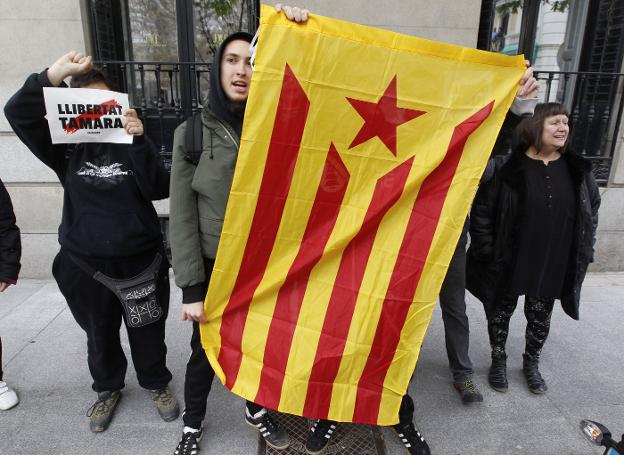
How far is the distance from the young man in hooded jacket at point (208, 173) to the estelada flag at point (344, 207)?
0.12m

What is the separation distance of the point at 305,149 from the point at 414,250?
675mm

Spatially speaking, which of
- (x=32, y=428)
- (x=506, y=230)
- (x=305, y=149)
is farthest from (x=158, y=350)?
(x=506, y=230)

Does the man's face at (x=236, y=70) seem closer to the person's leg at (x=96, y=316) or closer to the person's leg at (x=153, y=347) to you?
the person's leg at (x=153, y=347)

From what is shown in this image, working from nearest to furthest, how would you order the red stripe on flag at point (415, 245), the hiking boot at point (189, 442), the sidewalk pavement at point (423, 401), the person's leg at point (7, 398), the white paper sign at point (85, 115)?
the red stripe on flag at point (415, 245) → the white paper sign at point (85, 115) → the hiking boot at point (189, 442) → the sidewalk pavement at point (423, 401) → the person's leg at point (7, 398)

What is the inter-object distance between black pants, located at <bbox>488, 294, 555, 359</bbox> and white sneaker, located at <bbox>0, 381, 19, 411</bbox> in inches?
121

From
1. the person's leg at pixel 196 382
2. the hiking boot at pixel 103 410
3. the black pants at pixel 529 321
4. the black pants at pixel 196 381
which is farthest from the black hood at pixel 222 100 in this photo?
the black pants at pixel 529 321

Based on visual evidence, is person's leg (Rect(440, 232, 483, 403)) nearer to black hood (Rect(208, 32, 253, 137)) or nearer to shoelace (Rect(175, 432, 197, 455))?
black hood (Rect(208, 32, 253, 137))

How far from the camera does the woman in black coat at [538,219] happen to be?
2.69 metres

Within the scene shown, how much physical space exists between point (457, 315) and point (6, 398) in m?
2.85

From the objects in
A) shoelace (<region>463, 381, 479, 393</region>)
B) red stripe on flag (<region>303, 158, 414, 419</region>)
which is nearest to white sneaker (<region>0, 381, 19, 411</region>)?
red stripe on flag (<region>303, 158, 414, 419</region>)

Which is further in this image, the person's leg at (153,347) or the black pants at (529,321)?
the black pants at (529,321)

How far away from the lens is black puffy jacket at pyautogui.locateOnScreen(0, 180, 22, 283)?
266 cm

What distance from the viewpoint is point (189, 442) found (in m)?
2.49

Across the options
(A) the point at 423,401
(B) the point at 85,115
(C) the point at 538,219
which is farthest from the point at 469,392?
(B) the point at 85,115
